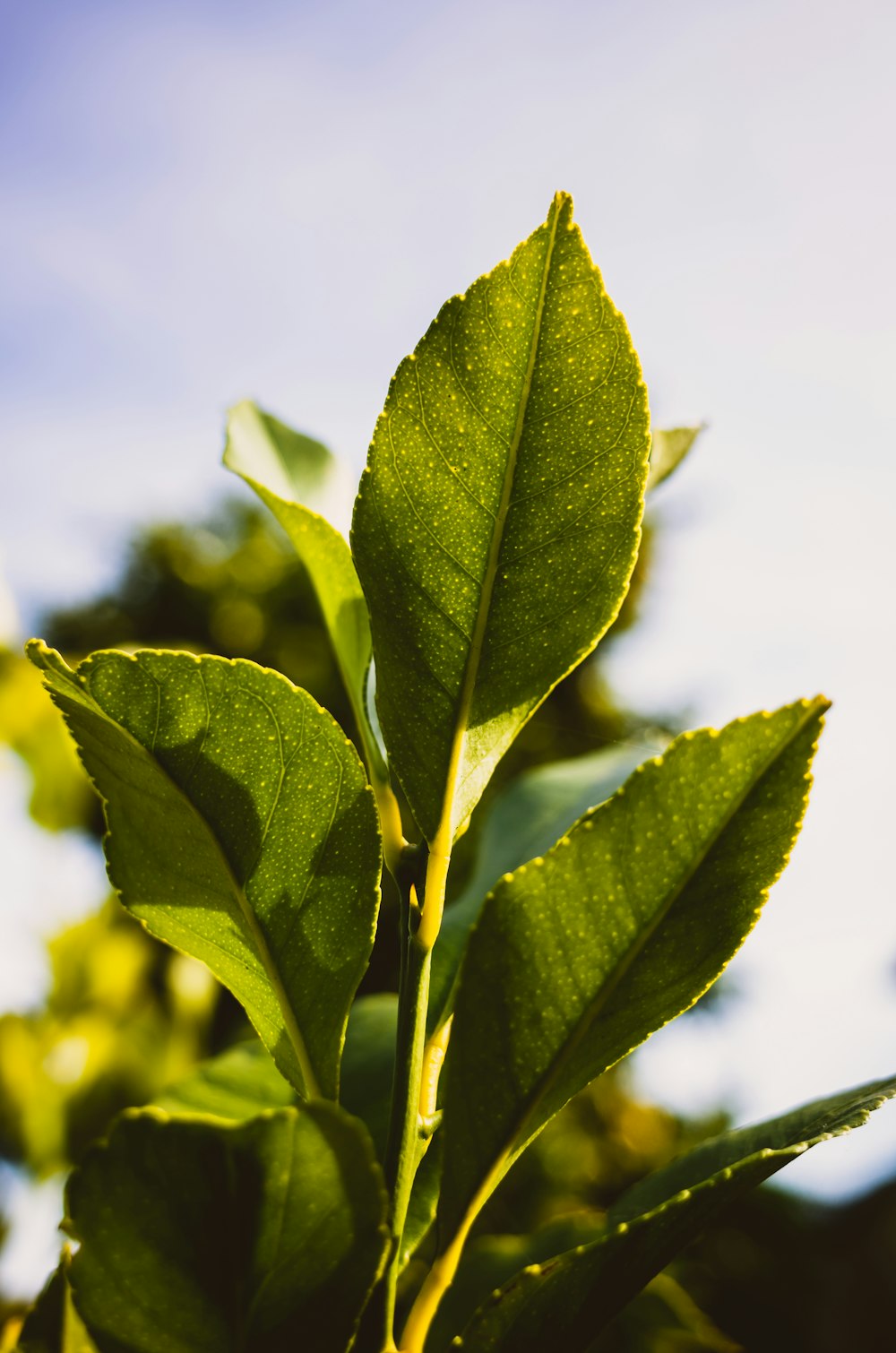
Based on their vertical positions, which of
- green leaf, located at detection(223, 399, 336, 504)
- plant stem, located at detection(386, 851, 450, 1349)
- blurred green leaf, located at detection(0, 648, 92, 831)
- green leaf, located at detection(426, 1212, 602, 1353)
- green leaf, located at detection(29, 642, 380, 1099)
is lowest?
green leaf, located at detection(426, 1212, 602, 1353)

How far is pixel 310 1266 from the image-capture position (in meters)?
0.41

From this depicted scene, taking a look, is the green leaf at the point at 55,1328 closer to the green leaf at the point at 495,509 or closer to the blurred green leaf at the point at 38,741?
the green leaf at the point at 495,509

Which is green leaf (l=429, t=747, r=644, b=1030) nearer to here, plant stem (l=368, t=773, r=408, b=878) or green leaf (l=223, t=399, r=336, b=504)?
plant stem (l=368, t=773, r=408, b=878)

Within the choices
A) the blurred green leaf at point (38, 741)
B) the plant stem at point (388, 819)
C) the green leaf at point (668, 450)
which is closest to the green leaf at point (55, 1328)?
the plant stem at point (388, 819)

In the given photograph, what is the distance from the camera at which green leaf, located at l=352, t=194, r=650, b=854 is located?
0.49 meters

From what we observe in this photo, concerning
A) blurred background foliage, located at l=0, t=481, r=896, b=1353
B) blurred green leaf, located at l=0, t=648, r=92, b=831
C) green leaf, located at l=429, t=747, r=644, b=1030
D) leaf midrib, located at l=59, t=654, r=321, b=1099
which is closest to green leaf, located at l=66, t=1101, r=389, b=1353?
leaf midrib, located at l=59, t=654, r=321, b=1099

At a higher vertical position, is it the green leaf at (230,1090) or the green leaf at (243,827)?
the green leaf at (243,827)

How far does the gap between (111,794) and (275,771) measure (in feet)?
0.32

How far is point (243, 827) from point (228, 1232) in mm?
197

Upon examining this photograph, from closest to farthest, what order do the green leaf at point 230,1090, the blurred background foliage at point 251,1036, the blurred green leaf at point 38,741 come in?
the green leaf at point 230,1090
the blurred background foliage at point 251,1036
the blurred green leaf at point 38,741

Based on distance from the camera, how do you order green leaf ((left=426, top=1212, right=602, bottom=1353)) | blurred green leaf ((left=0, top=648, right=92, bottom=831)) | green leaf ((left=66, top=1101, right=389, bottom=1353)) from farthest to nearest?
1. blurred green leaf ((left=0, top=648, right=92, bottom=831))
2. green leaf ((left=426, top=1212, right=602, bottom=1353))
3. green leaf ((left=66, top=1101, right=389, bottom=1353))

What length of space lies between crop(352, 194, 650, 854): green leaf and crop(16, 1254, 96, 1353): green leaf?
0.44 meters

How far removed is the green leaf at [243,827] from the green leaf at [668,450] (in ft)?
1.31

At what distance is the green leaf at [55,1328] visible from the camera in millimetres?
629
